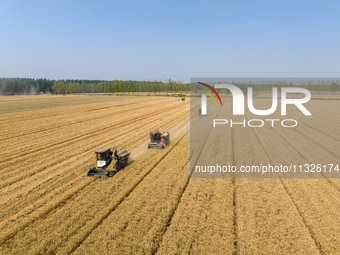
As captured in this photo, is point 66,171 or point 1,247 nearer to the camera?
point 1,247

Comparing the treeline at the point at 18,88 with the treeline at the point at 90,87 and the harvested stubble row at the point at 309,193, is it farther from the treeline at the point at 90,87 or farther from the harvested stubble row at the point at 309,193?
the harvested stubble row at the point at 309,193

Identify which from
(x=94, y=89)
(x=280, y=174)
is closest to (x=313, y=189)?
(x=280, y=174)

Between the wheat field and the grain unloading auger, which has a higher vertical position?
the grain unloading auger

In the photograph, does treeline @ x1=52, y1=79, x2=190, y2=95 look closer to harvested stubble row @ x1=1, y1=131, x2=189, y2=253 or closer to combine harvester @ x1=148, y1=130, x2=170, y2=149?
combine harvester @ x1=148, y1=130, x2=170, y2=149

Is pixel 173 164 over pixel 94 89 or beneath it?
beneath

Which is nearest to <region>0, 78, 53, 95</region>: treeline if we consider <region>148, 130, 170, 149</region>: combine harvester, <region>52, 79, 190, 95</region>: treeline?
<region>52, 79, 190, 95</region>: treeline

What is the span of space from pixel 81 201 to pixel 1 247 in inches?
92.8

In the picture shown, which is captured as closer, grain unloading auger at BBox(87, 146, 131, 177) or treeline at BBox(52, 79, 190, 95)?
grain unloading auger at BBox(87, 146, 131, 177)

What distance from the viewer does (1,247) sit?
17.4ft

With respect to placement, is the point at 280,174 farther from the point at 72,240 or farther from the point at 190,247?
the point at 72,240

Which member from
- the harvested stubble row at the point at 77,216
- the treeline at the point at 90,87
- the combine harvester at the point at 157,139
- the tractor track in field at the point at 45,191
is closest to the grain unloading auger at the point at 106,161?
the harvested stubble row at the point at 77,216

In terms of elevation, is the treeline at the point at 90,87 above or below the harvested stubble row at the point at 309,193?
above

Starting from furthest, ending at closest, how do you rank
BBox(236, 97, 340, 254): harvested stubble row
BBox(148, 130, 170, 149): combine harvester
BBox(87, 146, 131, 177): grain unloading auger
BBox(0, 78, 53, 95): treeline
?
BBox(0, 78, 53, 95): treeline, BBox(148, 130, 170, 149): combine harvester, BBox(87, 146, 131, 177): grain unloading auger, BBox(236, 97, 340, 254): harvested stubble row

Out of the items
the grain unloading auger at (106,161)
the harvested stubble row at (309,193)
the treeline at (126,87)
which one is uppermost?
the treeline at (126,87)
